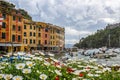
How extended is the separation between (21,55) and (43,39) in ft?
268

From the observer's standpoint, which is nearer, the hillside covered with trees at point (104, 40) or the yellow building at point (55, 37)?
the yellow building at point (55, 37)

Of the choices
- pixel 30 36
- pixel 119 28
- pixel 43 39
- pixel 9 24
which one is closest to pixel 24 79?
pixel 9 24

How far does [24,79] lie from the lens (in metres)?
5.56

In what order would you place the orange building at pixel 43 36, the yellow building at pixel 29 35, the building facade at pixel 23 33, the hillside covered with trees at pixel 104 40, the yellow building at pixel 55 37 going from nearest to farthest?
the building facade at pixel 23 33 < the yellow building at pixel 29 35 < the orange building at pixel 43 36 < the yellow building at pixel 55 37 < the hillside covered with trees at pixel 104 40

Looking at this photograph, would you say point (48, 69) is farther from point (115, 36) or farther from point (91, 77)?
point (115, 36)

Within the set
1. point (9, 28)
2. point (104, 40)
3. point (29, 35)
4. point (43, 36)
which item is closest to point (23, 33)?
point (29, 35)

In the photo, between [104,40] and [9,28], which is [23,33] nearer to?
[9,28]

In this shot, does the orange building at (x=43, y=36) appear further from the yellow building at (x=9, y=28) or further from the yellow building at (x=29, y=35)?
the yellow building at (x=9, y=28)

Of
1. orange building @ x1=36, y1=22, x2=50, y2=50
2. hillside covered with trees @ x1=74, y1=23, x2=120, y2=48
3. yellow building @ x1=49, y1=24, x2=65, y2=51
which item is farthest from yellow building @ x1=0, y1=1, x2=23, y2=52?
hillside covered with trees @ x1=74, y1=23, x2=120, y2=48

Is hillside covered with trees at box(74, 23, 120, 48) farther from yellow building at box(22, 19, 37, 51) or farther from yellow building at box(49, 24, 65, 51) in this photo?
yellow building at box(22, 19, 37, 51)

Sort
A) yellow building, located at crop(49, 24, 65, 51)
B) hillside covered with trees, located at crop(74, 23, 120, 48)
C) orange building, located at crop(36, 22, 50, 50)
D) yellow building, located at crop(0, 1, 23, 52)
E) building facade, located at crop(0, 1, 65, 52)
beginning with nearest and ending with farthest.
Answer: yellow building, located at crop(0, 1, 23, 52) < building facade, located at crop(0, 1, 65, 52) < orange building, located at crop(36, 22, 50, 50) < yellow building, located at crop(49, 24, 65, 51) < hillside covered with trees, located at crop(74, 23, 120, 48)

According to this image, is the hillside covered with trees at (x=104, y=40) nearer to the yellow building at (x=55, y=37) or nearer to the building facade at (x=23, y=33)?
the yellow building at (x=55, y=37)

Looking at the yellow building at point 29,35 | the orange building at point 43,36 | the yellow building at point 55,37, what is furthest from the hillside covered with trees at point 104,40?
the yellow building at point 29,35

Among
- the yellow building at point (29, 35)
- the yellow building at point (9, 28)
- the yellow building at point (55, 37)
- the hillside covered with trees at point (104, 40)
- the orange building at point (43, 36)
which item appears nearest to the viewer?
the yellow building at point (9, 28)
